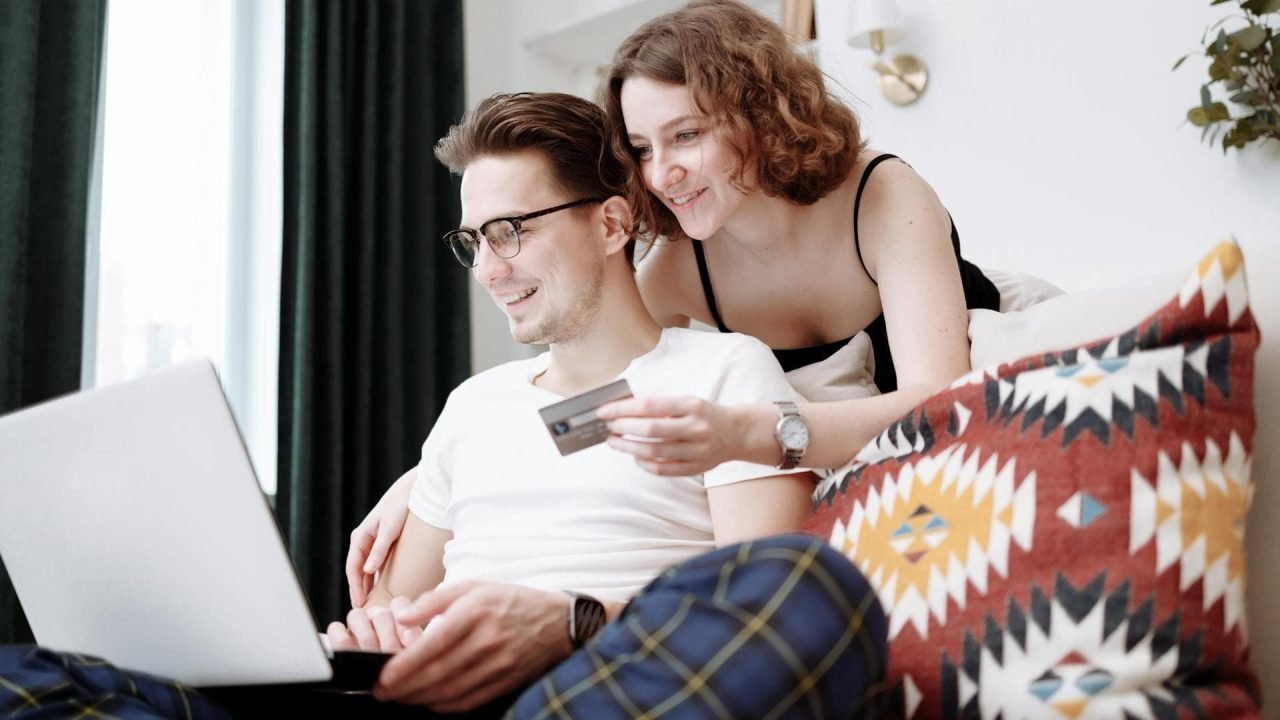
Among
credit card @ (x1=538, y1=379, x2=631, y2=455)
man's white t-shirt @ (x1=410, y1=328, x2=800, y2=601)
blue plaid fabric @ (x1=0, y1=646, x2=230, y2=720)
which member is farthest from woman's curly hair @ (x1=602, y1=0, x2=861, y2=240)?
blue plaid fabric @ (x1=0, y1=646, x2=230, y2=720)

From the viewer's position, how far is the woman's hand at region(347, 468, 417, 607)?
63.2 inches

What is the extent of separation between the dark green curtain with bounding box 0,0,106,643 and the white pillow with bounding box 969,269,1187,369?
1979mm

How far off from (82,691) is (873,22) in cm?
226

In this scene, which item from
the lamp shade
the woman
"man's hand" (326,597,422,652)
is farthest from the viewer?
the lamp shade

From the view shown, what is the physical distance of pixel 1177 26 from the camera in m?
2.27

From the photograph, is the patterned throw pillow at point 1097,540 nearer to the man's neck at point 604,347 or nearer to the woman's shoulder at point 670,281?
the man's neck at point 604,347

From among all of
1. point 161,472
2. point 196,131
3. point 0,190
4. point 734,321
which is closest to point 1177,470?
point 161,472

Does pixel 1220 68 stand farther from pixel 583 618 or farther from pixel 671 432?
pixel 583 618

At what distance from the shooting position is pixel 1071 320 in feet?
3.87

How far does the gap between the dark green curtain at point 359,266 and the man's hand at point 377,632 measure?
1741 mm

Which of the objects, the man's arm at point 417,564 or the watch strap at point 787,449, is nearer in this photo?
the watch strap at point 787,449

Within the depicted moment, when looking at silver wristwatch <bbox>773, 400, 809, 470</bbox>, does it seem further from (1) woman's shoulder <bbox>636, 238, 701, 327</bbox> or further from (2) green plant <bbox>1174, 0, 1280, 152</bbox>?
(2) green plant <bbox>1174, 0, 1280, 152</bbox>

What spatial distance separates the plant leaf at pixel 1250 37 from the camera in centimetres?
204

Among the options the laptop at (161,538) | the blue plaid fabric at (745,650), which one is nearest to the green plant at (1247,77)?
the blue plaid fabric at (745,650)
